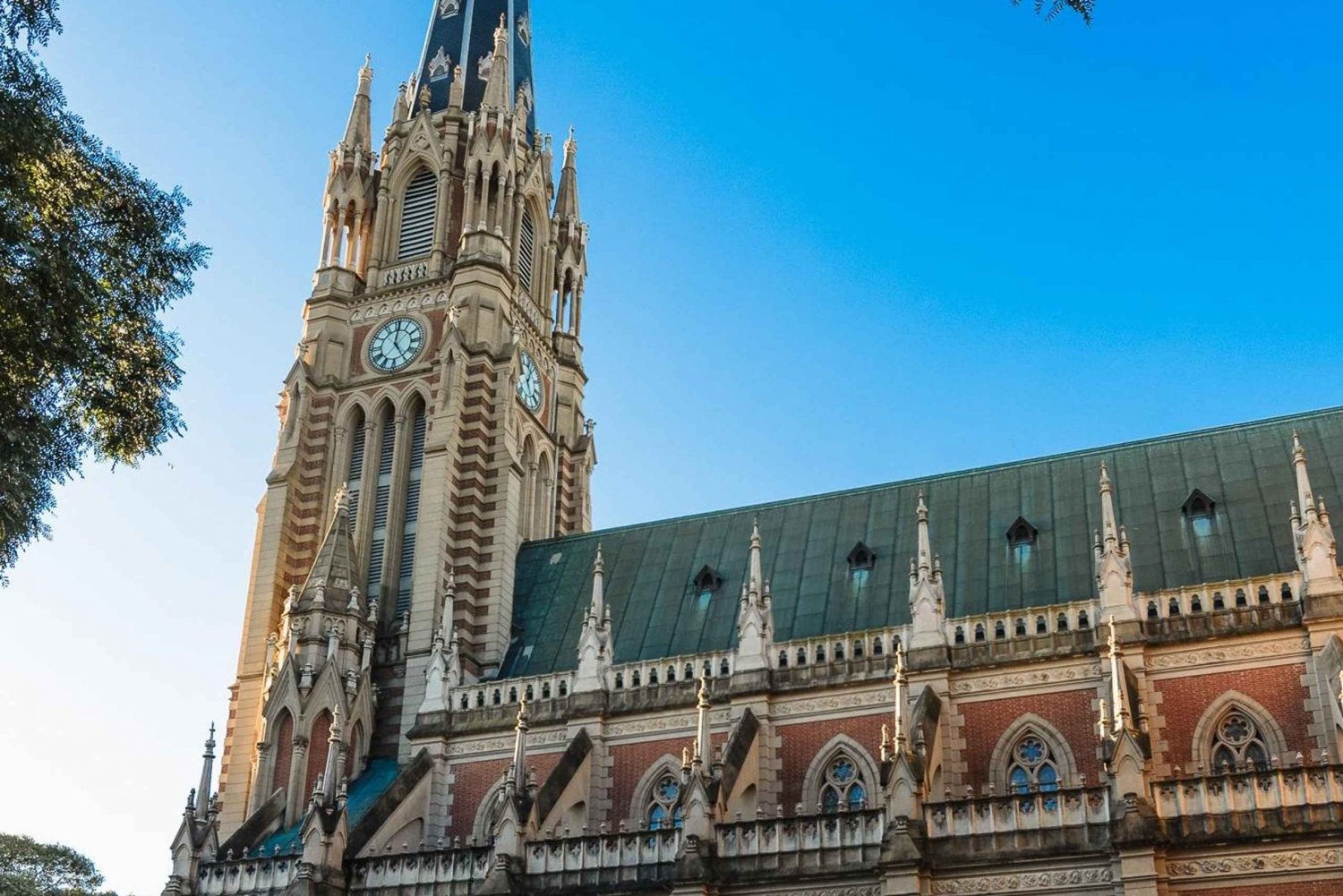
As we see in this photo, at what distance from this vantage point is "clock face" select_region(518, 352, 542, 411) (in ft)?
166

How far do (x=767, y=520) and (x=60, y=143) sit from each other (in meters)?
28.2

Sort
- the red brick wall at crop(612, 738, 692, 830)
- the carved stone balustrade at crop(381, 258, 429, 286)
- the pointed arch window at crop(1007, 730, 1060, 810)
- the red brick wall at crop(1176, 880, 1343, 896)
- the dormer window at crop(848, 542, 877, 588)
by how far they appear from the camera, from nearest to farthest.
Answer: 1. the red brick wall at crop(1176, 880, 1343, 896)
2. the pointed arch window at crop(1007, 730, 1060, 810)
3. the red brick wall at crop(612, 738, 692, 830)
4. the dormer window at crop(848, 542, 877, 588)
5. the carved stone balustrade at crop(381, 258, 429, 286)

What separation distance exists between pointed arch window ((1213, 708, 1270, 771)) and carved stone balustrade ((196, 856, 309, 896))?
2180cm

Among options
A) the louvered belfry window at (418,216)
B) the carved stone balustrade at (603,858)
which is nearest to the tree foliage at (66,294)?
the carved stone balustrade at (603,858)

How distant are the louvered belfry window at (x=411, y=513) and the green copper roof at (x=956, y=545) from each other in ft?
11.4

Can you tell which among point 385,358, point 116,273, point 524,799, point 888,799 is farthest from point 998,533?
point 116,273

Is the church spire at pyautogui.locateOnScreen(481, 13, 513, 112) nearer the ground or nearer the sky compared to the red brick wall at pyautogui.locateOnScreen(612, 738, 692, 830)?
nearer the sky

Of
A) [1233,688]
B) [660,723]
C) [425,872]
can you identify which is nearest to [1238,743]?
[1233,688]

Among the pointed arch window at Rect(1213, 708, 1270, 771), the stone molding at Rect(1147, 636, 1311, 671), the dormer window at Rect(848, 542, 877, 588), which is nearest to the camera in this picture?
the pointed arch window at Rect(1213, 708, 1270, 771)

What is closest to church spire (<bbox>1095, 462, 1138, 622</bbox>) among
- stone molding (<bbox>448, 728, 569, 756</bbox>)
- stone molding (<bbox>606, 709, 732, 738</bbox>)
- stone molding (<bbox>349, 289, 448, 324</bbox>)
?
stone molding (<bbox>606, 709, 732, 738</bbox>)

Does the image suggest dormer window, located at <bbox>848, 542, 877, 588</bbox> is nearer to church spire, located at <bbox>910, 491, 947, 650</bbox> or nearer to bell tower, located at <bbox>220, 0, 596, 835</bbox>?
church spire, located at <bbox>910, 491, 947, 650</bbox>

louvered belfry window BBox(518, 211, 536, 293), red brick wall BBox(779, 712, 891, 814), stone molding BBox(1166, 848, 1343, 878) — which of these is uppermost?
louvered belfry window BBox(518, 211, 536, 293)

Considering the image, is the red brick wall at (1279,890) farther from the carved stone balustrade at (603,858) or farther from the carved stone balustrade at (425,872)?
the carved stone balustrade at (425,872)

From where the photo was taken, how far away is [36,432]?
1870cm
